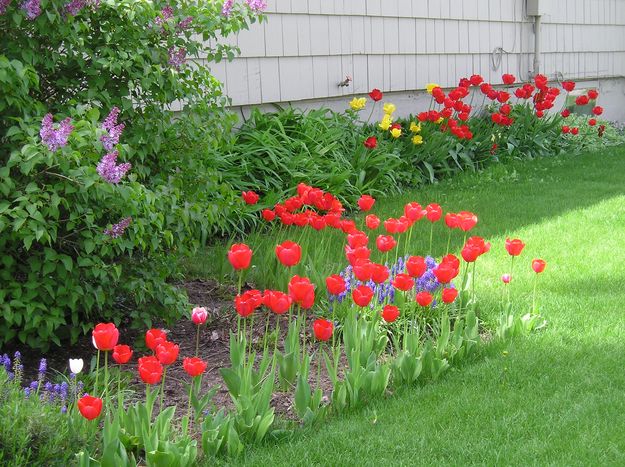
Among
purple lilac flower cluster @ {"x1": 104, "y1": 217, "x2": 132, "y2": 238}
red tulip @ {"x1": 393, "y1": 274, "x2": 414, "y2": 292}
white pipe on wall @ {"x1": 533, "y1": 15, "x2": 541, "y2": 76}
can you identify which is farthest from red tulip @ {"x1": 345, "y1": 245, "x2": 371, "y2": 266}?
white pipe on wall @ {"x1": 533, "y1": 15, "x2": 541, "y2": 76}

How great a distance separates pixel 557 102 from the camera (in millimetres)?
12398

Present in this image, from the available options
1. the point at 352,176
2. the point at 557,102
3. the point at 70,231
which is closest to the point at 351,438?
the point at 70,231

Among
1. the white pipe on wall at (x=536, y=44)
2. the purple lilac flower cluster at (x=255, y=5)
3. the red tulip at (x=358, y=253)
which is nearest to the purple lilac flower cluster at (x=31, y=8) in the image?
the purple lilac flower cluster at (x=255, y=5)

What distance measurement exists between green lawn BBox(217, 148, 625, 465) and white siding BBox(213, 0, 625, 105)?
98.3 inches

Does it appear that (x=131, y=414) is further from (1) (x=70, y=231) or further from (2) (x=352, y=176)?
(2) (x=352, y=176)

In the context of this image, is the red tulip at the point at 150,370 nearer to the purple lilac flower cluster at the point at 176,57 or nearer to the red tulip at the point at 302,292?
the red tulip at the point at 302,292

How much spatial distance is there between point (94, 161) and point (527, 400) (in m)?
1.79

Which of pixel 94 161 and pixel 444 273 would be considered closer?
pixel 94 161

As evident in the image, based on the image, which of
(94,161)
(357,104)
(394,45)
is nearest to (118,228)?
(94,161)

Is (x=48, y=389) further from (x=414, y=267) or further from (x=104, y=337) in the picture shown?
(x=414, y=267)

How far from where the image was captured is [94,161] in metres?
3.31

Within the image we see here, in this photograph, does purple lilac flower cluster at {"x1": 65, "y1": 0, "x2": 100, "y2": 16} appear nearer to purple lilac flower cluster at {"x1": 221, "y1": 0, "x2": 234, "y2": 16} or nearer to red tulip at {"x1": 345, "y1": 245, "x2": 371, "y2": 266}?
purple lilac flower cluster at {"x1": 221, "y1": 0, "x2": 234, "y2": 16}

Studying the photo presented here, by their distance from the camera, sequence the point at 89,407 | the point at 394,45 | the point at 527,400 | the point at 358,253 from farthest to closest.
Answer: the point at 394,45 < the point at 358,253 < the point at 527,400 < the point at 89,407

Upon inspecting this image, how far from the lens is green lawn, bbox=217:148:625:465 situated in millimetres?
3010
